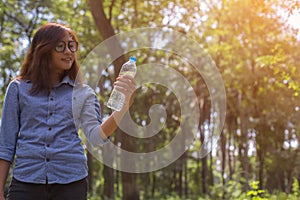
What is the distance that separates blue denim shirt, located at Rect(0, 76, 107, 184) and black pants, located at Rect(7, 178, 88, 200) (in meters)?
0.03

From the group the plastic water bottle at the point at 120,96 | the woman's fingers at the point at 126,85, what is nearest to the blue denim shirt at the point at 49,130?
the plastic water bottle at the point at 120,96

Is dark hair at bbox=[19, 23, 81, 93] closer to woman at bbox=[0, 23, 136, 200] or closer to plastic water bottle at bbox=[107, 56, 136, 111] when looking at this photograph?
woman at bbox=[0, 23, 136, 200]

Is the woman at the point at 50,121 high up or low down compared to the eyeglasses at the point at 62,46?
down

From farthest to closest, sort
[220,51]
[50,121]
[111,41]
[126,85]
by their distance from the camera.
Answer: [220,51], [111,41], [50,121], [126,85]

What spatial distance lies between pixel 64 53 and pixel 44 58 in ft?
0.37

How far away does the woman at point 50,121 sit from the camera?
2986 millimetres

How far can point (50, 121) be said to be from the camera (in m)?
3.06

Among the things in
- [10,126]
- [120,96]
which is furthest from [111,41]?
[120,96]

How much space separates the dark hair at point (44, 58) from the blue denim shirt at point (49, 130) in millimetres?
42

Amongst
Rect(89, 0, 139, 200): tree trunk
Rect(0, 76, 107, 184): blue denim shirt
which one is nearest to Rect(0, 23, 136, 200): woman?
Rect(0, 76, 107, 184): blue denim shirt

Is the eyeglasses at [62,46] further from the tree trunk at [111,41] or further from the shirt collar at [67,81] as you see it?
the tree trunk at [111,41]

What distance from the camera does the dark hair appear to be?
317 centimetres

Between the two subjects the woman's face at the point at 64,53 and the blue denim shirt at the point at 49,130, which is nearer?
the blue denim shirt at the point at 49,130

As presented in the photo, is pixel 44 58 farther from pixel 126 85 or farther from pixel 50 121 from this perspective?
pixel 126 85
